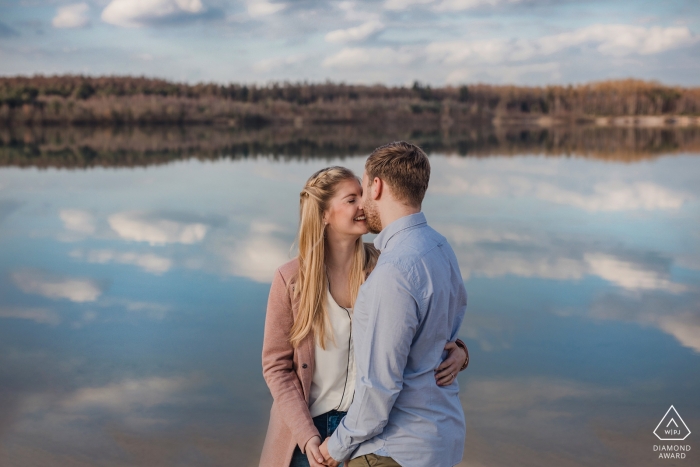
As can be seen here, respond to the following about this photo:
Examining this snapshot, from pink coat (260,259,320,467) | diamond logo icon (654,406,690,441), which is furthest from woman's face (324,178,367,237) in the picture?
diamond logo icon (654,406,690,441)

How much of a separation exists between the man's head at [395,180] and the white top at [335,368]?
485 millimetres

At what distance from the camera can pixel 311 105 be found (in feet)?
189

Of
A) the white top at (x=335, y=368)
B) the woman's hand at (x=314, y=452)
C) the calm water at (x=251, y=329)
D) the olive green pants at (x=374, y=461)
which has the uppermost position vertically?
the white top at (x=335, y=368)

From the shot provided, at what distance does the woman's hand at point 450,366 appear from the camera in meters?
1.95

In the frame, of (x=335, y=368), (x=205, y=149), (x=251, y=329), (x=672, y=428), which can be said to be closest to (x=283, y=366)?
(x=335, y=368)

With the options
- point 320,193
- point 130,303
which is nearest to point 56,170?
point 130,303

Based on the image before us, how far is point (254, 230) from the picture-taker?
1030 cm

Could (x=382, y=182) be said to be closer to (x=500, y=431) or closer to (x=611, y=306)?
(x=500, y=431)

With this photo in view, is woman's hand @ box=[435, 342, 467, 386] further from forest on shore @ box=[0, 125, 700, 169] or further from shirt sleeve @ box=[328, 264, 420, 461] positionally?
forest on shore @ box=[0, 125, 700, 169]

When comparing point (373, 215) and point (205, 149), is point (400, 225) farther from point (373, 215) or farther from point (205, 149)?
point (205, 149)

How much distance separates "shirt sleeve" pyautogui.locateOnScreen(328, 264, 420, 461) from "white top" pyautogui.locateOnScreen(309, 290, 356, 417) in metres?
0.47

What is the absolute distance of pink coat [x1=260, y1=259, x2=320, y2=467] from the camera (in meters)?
2.29

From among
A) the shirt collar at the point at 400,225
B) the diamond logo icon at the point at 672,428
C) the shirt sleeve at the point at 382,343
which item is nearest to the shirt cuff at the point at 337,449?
the shirt sleeve at the point at 382,343

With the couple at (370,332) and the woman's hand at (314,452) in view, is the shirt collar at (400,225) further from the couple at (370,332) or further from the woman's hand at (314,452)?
the woman's hand at (314,452)
